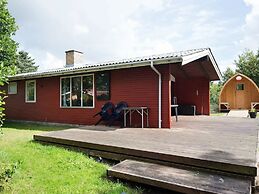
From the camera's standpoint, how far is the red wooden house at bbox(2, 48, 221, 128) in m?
6.84

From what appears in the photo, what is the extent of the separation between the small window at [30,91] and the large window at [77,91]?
6.57 feet

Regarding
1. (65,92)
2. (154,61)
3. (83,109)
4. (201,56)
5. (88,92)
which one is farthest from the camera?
(65,92)

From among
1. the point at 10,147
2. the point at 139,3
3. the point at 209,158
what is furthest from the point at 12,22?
the point at 209,158

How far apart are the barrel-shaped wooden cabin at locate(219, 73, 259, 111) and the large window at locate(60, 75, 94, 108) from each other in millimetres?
13315

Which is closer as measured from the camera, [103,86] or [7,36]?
[103,86]

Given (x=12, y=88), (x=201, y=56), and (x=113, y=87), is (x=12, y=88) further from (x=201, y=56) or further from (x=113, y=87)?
(x=201, y=56)

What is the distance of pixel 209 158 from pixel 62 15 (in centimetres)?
1080

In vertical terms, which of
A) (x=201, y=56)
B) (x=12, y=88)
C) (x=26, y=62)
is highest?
(x=26, y=62)

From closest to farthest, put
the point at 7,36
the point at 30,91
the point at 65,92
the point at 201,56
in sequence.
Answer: the point at 201,56
the point at 65,92
the point at 30,91
the point at 7,36

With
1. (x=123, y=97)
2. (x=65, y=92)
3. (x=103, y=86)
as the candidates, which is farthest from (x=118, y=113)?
(x=65, y=92)

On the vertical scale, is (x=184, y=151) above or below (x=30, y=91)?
below

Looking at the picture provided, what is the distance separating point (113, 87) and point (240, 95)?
14134 mm

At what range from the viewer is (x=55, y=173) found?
364 cm

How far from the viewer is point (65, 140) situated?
506cm
